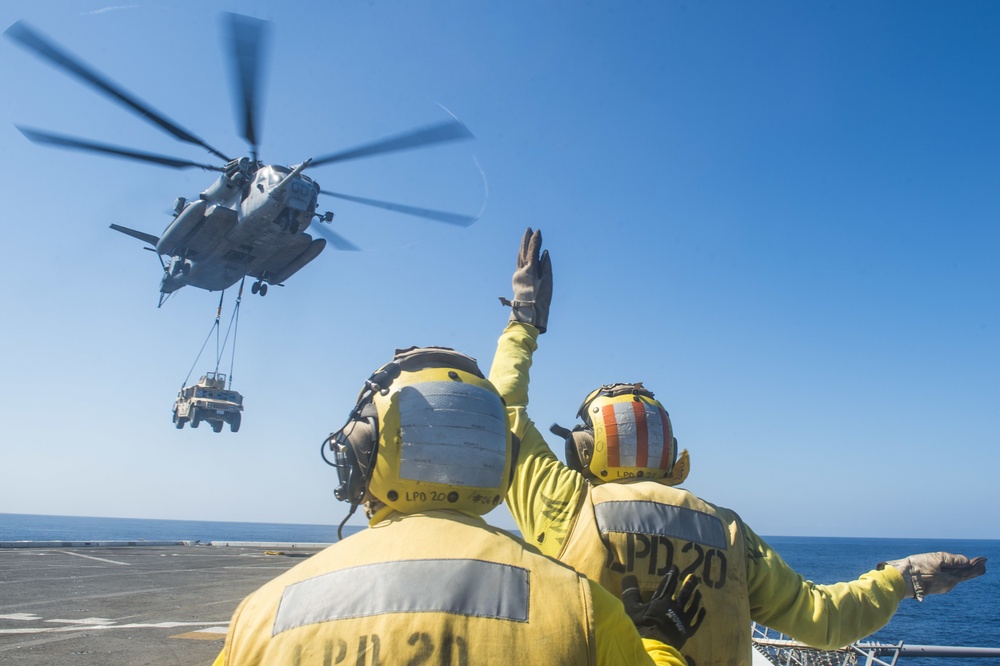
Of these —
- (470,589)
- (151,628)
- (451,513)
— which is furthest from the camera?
(151,628)

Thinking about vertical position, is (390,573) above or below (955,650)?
above

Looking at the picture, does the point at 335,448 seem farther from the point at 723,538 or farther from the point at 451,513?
the point at 723,538

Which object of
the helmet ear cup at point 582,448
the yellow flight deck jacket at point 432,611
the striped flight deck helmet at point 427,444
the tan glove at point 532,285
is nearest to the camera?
the yellow flight deck jacket at point 432,611

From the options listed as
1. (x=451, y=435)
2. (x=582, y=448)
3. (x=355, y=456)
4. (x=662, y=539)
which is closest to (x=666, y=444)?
(x=582, y=448)

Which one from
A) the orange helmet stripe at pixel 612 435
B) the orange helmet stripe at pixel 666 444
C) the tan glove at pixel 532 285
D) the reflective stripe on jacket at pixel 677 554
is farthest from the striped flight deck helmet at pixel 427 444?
the tan glove at pixel 532 285

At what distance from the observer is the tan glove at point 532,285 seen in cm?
398

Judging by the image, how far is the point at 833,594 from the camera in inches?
119

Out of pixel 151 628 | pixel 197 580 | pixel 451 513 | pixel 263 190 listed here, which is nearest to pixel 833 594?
pixel 451 513

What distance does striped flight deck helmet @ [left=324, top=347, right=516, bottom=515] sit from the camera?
195cm

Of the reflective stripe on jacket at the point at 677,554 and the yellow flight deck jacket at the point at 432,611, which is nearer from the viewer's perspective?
the yellow flight deck jacket at the point at 432,611

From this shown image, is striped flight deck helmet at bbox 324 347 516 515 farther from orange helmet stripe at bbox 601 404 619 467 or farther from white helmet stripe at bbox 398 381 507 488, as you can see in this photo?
orange helmet stripe at bbox 601 404 619 467

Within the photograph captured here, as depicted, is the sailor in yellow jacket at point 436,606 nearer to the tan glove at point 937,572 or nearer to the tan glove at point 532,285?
the tan glove at point 937,572

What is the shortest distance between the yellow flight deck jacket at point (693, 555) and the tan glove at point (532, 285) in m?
0.88

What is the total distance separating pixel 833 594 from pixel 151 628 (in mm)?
9964
